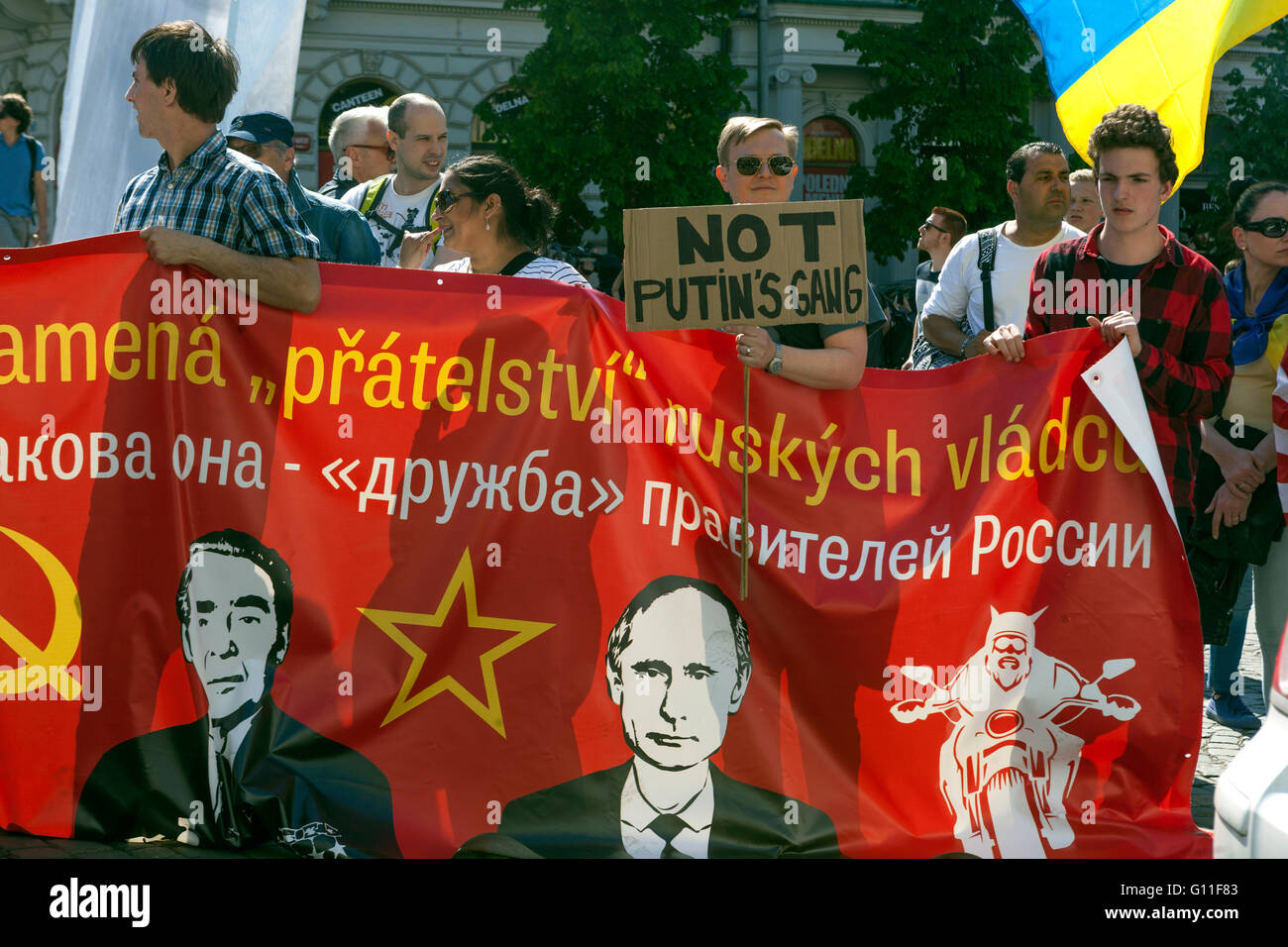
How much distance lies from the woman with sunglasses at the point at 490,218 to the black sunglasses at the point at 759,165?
60cm

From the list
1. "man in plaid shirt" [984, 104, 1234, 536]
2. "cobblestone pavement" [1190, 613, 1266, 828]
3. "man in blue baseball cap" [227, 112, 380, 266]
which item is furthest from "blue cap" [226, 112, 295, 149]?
"cobblestone pavement" [1190, 613, 1266, 828]

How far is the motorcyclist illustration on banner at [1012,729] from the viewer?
4125 mm

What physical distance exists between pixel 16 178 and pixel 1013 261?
7932mm

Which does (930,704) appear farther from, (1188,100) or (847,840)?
(1188,100)

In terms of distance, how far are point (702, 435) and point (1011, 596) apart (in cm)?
98

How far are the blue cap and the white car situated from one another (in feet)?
14.9

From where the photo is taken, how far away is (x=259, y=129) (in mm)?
6160

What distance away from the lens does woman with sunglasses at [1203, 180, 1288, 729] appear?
5258mm

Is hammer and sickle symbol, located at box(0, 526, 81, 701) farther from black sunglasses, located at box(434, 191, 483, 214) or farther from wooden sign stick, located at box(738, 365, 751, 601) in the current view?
wooden sign stick, located at box(738, 365, 751, 601)

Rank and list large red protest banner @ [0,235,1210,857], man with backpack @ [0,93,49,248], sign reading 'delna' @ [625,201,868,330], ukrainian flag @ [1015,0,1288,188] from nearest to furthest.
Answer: sign reading 'delna' @ [625,201,868,330]
large red protest banner @ [0,235,1210,857]
ukrainian flag @ [1015,0,1288,188]
man with backpack @ [0,93,49,248]

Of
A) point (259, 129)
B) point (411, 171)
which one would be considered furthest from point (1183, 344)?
point (259, 129)

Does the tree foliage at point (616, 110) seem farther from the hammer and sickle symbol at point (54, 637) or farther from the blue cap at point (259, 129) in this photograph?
the hammer and sickle symbol at point (54, 637)
